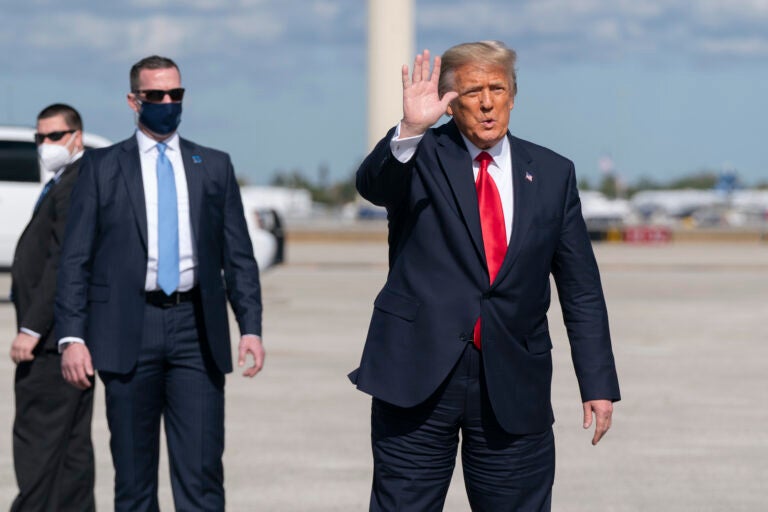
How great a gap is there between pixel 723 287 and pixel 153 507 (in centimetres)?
1751

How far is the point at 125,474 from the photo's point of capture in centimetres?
515

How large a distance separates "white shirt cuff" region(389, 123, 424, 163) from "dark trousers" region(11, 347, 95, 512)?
94.4 inches

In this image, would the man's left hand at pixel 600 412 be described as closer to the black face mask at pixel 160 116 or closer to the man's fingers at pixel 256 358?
the man's fingers at pixel 256 358

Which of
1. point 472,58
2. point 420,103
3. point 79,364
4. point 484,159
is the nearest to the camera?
point 420,103

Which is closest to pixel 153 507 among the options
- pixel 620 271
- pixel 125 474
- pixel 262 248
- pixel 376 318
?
pixel 125 474

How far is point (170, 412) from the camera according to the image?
17.0 ft

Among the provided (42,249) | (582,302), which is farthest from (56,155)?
(582,302)

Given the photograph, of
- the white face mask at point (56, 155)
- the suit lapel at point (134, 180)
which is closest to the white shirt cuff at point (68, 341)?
the suit lapel at point (134, 180)

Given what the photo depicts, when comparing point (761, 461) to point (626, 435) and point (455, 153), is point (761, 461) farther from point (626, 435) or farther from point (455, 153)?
point (455, 153)

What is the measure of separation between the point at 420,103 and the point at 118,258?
1.60 m

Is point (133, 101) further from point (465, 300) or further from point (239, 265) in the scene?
point (465, 300)

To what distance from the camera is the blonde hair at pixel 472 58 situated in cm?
412

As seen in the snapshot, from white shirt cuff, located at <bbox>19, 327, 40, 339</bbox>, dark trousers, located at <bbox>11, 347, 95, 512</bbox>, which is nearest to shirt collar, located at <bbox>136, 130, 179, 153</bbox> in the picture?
white shirt cuff, located at <bbox>19, 327, 40, 339</bbox>

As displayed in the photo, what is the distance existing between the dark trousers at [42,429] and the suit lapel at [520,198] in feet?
8.00
